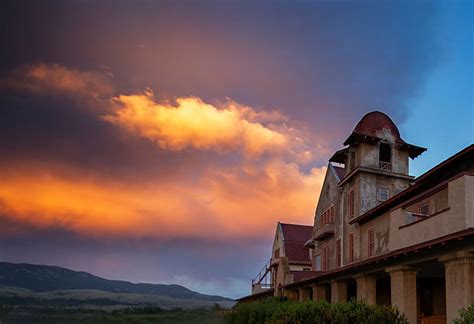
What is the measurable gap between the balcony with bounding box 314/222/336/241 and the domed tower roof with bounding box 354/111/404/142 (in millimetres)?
6947

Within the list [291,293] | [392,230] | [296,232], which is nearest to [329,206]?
[291,293]

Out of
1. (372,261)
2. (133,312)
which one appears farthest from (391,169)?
(133,312)

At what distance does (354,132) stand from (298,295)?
1211 centimetres

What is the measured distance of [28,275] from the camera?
75.3m

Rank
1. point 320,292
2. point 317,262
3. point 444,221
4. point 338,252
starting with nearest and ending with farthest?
1. point 444,221
2. point 320,292
3. point 338,252
4. point 317,262

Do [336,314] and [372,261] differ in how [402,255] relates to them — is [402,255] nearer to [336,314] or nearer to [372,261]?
[372,261]

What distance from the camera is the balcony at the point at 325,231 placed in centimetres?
3462

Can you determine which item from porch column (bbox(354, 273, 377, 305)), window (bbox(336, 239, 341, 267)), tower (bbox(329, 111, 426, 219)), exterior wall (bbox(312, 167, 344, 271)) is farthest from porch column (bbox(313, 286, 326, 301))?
porch column (bbox(354, 273, 377, 305))

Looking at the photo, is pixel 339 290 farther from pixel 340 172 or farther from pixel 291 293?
pixel 340 172

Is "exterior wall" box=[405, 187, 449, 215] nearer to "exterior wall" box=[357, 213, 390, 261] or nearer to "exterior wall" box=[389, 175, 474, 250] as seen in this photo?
"exterior wall" box=[389, 175, 474, 250]

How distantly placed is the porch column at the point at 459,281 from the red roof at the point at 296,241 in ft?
116

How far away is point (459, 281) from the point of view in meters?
14.3

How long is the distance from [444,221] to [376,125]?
18.0m


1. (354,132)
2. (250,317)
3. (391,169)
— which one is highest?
(354,132)
